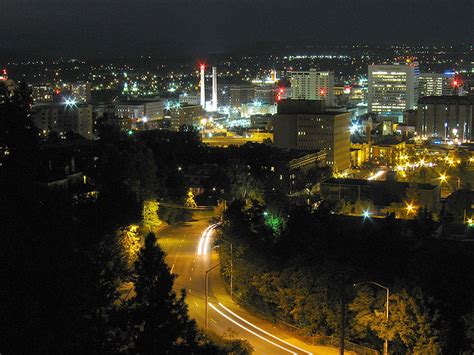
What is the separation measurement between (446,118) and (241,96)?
87.9 feet

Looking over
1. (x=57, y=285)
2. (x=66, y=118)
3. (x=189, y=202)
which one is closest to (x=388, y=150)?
(x=189, y=202)

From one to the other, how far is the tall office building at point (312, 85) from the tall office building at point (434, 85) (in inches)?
320

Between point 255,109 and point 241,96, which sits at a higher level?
point 241,96

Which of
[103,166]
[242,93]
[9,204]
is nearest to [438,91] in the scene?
[242,93]

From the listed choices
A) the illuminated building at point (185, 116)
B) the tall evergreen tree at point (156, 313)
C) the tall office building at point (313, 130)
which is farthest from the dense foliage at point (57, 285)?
the illuminated building at point (185, 116)

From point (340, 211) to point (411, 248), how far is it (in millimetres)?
6261

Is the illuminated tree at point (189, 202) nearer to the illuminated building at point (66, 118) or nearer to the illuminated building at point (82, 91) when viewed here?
the illuminated building at point (66, 118)

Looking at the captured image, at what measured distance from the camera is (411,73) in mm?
57625

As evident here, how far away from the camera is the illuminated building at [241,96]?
213 feet

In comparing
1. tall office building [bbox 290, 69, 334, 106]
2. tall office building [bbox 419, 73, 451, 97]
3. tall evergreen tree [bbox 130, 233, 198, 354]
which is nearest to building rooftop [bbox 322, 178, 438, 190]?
tall evergreen tree [bbox 130, 233, 198, 354]

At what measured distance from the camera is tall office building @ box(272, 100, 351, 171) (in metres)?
32.6

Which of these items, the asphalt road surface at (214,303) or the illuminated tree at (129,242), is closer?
the asphalt road surface at (214,303)

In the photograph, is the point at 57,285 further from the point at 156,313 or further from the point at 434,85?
the point at 434,85

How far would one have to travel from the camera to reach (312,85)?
64.8m
